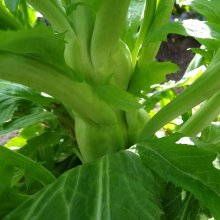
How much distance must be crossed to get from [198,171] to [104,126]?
0.21 metres

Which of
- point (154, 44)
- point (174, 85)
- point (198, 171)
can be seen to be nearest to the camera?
point (198, 171)

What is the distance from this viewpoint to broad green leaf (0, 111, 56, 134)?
0.85 m

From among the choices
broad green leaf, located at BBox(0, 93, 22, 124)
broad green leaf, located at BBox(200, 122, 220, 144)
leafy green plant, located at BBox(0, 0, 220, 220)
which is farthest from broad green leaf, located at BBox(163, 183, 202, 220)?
broad green leaf, located at BBox(0, 93, 22, 124)

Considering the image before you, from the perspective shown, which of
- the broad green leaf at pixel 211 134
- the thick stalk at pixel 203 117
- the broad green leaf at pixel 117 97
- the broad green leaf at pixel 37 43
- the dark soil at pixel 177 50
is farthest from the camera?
the dark soil at pixel 177 50

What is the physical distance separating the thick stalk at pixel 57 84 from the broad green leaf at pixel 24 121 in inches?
5.3

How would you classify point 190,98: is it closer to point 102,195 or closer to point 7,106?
point 102,195

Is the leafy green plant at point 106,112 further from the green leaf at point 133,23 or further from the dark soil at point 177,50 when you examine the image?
the dark soil at point 177,50

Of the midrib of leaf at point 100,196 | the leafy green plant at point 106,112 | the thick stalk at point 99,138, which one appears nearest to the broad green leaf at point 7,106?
the leafy green plant at point 106,112

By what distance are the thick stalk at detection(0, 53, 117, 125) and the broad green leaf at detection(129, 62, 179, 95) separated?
0.24 feet

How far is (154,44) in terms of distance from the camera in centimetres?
86

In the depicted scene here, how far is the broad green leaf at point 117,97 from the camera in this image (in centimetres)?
70

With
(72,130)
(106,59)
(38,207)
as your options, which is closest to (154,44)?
(106,59)

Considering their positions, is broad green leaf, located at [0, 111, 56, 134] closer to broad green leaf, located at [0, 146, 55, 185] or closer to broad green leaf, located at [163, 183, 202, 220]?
broad green leaf, located at [0, 146, 55, 185]

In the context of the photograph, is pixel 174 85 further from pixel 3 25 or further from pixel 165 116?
pixel 3 25
